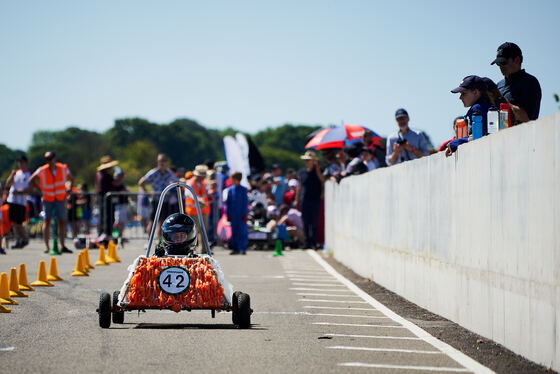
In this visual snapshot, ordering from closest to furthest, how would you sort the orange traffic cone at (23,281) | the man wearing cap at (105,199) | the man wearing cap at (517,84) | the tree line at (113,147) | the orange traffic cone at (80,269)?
1. the man wearing cap at (517,84)
2. the orange traffic cone at (23,281)
3. the orange traffic cone at (80,269)
4. the man wearing cap at (105,199)
5. the tree line at (113,147)

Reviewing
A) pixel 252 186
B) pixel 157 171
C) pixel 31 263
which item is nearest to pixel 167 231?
pixel 31 263

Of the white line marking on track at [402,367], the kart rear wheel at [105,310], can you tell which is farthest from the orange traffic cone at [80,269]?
the white line marking on track at [402,367]

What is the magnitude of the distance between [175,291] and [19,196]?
1789cm

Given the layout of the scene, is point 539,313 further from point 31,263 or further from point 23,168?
point 23,168

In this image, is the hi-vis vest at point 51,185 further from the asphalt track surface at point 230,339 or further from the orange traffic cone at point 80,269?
the asphalt track surface at point 230,339

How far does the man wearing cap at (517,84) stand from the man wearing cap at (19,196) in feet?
57.5

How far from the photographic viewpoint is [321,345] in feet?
30.1

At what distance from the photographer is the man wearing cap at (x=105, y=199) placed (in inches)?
1133

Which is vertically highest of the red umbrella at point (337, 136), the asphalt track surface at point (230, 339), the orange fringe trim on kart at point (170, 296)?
the red umbrella at point (337, 136)

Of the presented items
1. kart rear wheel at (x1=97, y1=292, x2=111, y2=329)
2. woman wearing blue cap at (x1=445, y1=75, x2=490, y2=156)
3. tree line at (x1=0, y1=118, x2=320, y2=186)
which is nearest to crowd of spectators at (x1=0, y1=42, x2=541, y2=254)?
woman wearing blue cap at (x1=445, y1=75, x2=490, y2=156)

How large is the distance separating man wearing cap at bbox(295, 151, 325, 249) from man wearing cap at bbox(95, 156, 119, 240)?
4862 millimetres

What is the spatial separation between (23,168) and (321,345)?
19.7 meters

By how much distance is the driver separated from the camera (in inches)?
428

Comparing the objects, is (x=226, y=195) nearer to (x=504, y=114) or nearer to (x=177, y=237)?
(x=177, y=237)
